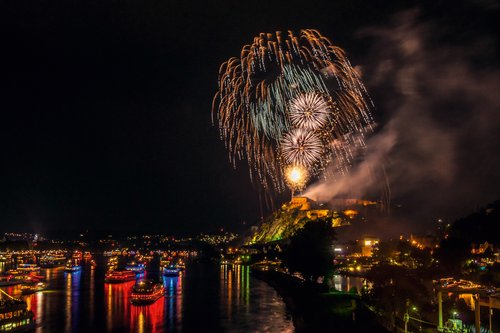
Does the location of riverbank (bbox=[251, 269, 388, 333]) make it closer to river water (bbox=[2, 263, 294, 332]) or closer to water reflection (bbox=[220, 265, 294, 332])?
water reflection (bbox=[220, 265, 294, 332])

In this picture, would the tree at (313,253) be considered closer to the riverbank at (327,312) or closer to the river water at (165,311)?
the riverbank at (327,312)

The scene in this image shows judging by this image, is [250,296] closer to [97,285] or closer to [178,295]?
[178,295]

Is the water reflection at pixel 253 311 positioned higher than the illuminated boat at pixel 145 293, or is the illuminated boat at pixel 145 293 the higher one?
the illuminated boat at pixel 145 293

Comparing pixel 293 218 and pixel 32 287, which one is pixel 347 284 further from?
pixel 293 218

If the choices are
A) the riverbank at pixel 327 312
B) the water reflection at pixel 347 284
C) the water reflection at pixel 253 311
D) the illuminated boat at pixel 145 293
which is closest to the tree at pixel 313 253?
the riverbank at pixel 327 312

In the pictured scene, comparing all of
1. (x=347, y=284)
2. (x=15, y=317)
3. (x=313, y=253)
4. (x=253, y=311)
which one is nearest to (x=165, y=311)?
(x=253, y=311)

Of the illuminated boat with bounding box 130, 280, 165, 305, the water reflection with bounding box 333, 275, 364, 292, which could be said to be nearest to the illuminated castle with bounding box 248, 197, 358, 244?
Answer: the water reflection with bounding box 333, 275, 364, 292
